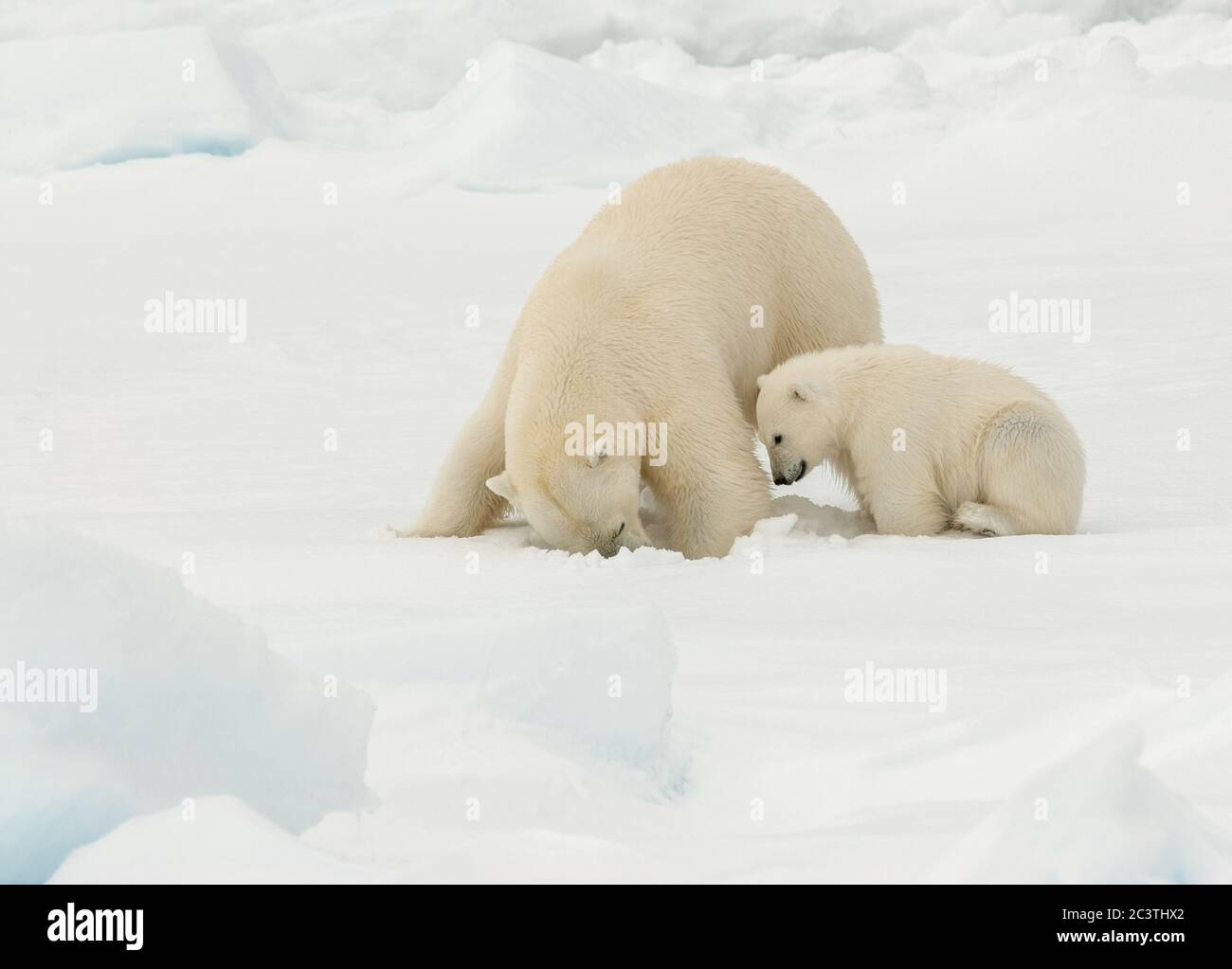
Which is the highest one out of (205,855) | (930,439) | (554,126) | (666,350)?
(554,126)

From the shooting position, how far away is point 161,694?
184cm

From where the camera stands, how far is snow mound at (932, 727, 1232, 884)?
4.72 feet

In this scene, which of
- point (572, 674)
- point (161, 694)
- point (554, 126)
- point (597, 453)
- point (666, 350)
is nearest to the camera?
point (161, 694)

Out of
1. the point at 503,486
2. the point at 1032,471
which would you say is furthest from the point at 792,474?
the point at 503,486

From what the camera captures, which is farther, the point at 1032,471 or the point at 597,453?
the point at 1032,471

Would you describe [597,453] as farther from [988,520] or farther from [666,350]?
[988,520]

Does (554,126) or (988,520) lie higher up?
(554,126)

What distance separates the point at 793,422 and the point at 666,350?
49 cm

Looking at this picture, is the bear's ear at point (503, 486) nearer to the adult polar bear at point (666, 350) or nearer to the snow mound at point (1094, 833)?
the adult polar bear at point (666, 350)

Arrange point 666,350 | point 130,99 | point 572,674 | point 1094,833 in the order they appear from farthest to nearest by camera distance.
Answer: point 130,99
point 666,350
point 572,674
point 1094,833

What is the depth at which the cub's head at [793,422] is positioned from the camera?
4.39 m

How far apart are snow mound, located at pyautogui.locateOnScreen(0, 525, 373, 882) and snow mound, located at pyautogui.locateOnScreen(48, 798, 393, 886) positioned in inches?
4.0

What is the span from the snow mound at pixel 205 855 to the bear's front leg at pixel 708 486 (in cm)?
269
